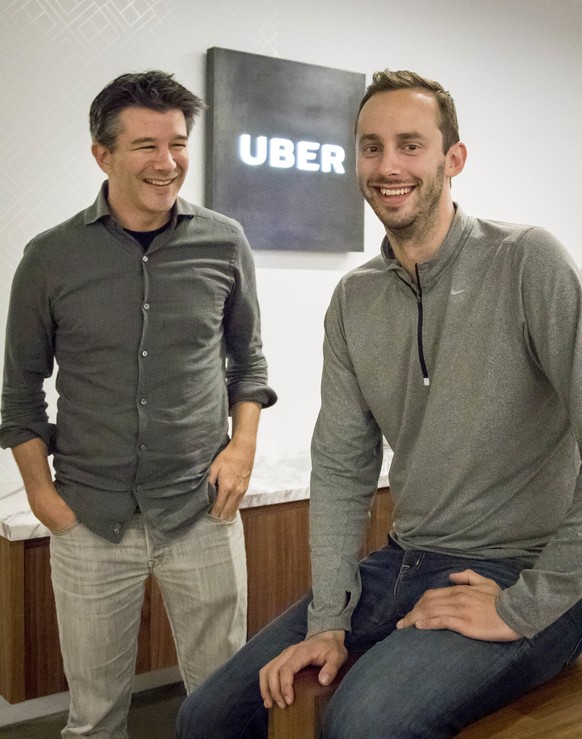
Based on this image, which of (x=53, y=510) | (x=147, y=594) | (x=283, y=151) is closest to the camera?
(x=53, y=510)

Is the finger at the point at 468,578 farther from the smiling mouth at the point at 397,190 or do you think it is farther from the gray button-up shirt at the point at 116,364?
the gray button-up shirt at the point at 116,364

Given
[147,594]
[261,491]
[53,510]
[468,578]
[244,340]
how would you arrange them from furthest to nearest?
[261,491]
[147,594]
[244,340]
[53,510]
[468,578]

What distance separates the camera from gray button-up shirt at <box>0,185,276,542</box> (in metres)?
2.40

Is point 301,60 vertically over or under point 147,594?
over

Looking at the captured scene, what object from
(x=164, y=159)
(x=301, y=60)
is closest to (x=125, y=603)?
(x=164, y=159)

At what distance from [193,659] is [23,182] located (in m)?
1.66

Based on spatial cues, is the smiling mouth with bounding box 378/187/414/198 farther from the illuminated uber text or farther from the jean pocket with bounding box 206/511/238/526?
the illuminated uber text

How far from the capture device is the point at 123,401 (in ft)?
7.94

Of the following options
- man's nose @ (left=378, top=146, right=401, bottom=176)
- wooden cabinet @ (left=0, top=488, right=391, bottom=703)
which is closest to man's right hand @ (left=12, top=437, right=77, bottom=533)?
wooden cabinet @ (left=0, top=488, right=391, bottom=703)

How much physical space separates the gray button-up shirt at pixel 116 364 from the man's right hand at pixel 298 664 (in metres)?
0.71

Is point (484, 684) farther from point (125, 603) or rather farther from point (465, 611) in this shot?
point (125, 603)

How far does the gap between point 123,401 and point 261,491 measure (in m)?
0.93

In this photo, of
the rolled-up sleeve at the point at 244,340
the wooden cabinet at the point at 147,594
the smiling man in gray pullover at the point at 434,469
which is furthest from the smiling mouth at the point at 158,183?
the wooden cabinet at the point at 147,594

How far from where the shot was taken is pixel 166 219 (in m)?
2.52
